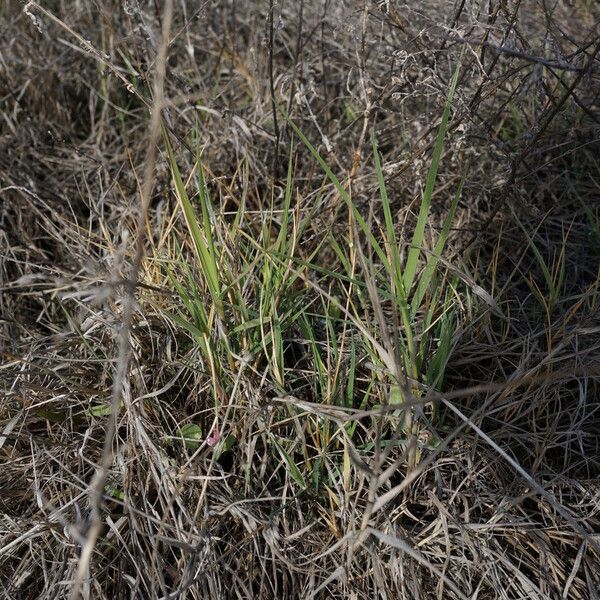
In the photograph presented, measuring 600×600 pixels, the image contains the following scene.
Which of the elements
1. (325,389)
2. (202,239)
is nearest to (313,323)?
(325,389)

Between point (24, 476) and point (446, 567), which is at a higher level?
point (446, 567)

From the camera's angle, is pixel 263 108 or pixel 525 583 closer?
pixel 525 583

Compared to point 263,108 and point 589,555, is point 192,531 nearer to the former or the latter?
point 589,555

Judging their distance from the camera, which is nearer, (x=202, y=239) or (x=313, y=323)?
(x=202, y=239)

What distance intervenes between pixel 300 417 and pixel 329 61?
3.97 feet

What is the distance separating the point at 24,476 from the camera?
1420mm

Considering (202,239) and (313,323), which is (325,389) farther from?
(202,239)

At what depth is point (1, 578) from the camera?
1319 millimetres

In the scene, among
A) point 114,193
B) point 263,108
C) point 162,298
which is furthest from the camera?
point 263,108

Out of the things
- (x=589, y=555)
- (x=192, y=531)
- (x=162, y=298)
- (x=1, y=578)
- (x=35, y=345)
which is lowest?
(x=1, y=578)

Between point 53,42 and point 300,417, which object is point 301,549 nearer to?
point 300,417

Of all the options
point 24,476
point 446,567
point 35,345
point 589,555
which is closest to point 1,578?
point 24,476

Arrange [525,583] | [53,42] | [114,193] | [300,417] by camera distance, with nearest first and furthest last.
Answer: [525,583] → [300,417] → [114,193] → [53,42]

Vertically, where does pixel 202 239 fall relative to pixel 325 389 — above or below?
above
